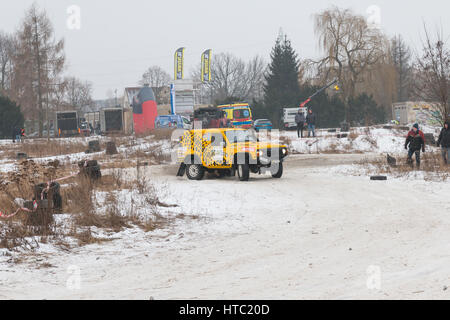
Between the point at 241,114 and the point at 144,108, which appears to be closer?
the point at 241,114

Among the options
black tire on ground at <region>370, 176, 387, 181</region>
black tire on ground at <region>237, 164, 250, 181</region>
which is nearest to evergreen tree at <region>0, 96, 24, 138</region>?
black tire on ground at <region>237, 164, 250, 181</region>

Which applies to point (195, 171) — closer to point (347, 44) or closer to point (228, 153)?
point (228, 153)

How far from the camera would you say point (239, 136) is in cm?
2017

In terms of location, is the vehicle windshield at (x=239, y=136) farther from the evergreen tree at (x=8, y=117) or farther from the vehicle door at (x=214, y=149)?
the evergreen tree at (x=8, y=117)

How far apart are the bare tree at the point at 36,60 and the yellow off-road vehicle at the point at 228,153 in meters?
45.0

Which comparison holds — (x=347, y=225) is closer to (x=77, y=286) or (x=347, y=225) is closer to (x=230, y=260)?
(x=230, y=260)

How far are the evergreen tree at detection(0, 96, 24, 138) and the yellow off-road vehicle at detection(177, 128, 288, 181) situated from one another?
4359cm

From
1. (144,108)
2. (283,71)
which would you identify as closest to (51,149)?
(144,108)

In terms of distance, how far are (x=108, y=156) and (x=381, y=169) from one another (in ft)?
47.4

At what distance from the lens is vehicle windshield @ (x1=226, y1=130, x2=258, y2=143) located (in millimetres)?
20030

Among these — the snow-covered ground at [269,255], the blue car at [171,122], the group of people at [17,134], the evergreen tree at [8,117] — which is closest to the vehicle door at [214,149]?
the snow-covered ground at [269,255]

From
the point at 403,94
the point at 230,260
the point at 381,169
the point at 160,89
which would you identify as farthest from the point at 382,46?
the point at 160,89

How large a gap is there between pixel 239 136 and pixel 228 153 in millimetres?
873

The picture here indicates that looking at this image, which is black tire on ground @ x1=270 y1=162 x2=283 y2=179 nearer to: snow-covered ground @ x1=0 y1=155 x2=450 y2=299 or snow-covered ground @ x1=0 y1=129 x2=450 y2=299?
snow-covered ground @ x1=0 y1=129 x2=450 y2=299
